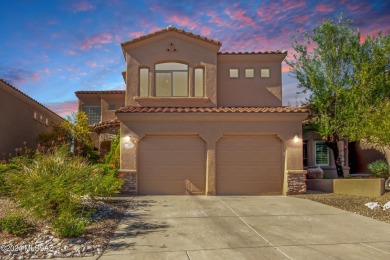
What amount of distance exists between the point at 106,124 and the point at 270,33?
37.3 feet

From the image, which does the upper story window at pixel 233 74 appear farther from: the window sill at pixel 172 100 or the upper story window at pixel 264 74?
the window sill at pixel 172 100

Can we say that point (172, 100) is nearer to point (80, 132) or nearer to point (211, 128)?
point (211, 128)

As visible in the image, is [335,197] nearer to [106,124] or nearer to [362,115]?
[362,115]

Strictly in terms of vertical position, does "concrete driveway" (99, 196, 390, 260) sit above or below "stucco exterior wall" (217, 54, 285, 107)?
Answer: below

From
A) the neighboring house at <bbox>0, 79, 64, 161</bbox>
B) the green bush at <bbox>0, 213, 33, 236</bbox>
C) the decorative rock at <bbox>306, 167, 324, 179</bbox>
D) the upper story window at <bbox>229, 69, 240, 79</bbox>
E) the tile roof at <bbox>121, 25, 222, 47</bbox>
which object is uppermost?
the tile roof at <bbox>121, 25, 222, 47</bbox>

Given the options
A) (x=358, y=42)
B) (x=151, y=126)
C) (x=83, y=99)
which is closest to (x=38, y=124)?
(x=83, y=99)

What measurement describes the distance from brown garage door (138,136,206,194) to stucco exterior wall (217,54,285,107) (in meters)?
3.77

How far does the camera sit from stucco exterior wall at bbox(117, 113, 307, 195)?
1527 cm

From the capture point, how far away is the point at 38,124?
22.9 metres

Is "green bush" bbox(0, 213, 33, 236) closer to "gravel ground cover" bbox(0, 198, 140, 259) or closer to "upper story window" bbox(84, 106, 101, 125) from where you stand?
"gravel ground cover" bbox(0, 198, 140, 259)

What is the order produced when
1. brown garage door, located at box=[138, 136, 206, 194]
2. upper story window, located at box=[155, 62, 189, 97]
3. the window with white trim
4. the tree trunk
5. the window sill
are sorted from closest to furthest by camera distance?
brown garage door, located at box=[138, 136, 206, 194]
the window sill
upper story window, located at box=[155, 62, 189, 97]
the tree trunk
the window with white trim

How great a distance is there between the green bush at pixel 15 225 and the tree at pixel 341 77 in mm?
15329

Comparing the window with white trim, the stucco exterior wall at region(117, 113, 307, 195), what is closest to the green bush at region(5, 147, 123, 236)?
the stucco exterior wall at region(117, 113, 307, 195)

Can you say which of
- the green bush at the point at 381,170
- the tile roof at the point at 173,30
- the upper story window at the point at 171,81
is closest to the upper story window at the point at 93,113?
the tile roof at the point at 173,30
